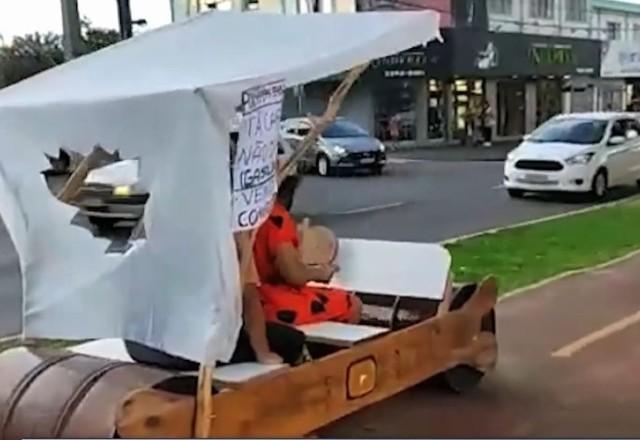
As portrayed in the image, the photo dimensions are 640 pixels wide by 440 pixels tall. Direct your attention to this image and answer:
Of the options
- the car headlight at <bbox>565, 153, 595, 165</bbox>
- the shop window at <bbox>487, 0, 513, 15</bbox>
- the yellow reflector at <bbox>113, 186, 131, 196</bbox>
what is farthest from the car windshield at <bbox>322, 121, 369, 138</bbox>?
the yellow reflector at <bbox>113, 186, 131, 196</bbox>

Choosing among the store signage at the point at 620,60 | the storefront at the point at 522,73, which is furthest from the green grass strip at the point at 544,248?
the store signage at the point at 620,60

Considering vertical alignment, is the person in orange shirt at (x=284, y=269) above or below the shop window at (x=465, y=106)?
above

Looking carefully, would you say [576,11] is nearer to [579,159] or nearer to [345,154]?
[345,154]

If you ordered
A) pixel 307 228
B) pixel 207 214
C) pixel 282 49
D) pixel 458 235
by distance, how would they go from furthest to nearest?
pixel 458 235
pixel 307 228
pixel 282 49
pixel 207 214

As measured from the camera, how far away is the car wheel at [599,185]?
20.3m

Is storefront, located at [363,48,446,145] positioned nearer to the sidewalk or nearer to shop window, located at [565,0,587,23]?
the sidewalk

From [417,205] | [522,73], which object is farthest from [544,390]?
[522,73]

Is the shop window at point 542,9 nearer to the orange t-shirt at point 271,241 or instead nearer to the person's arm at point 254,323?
the orange t-shirt at point 271,241

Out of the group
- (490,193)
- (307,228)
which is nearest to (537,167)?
(490,193)

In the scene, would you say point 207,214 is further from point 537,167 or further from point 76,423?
point 537,167

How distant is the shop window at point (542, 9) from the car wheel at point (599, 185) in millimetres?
28462

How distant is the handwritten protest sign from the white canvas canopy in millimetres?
78

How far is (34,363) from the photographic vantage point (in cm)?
540

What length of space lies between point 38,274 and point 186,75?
1.23 meters
